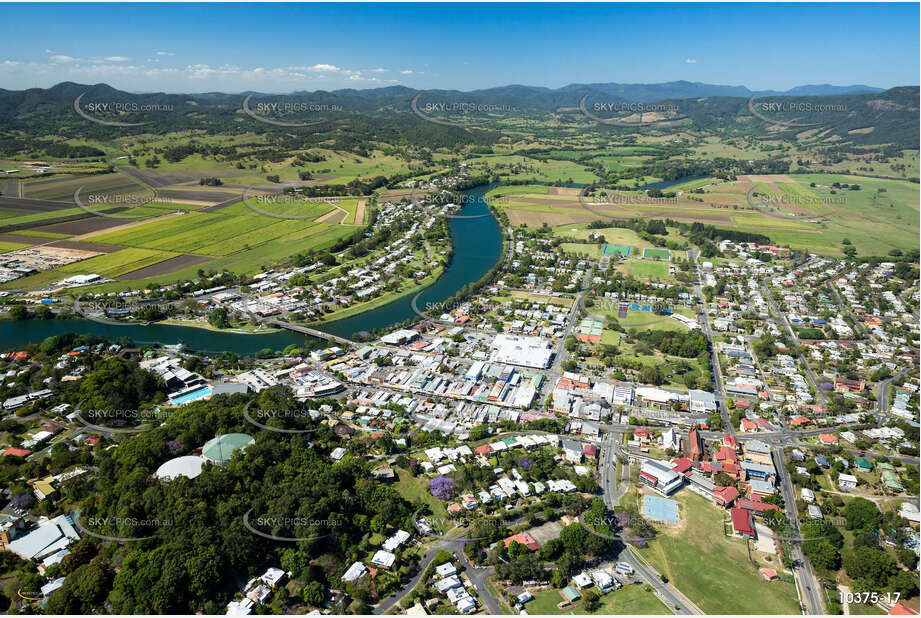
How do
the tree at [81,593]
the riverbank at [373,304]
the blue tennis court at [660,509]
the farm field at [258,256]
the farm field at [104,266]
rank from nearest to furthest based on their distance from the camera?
the tree at [81,593], the blue tennis court at [660,509], the riverbank at [373,304], the farm field at [104,266], the farm field at [258,256]

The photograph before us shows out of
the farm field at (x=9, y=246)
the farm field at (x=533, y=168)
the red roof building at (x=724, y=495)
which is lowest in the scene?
the red roof building at (x=724, y=495)

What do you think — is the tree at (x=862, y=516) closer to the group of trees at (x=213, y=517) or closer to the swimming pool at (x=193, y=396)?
the group of trees at (x=213, y=517)

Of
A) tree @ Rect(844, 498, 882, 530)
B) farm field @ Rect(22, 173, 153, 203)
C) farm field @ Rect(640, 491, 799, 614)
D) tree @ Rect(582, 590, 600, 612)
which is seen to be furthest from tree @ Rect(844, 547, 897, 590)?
farm field @ Rect(22, 173, 153, 203)

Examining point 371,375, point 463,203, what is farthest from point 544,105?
point 371,375

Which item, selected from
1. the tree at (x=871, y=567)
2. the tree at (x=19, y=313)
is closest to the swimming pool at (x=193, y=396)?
the tree at (x=19, y=313)

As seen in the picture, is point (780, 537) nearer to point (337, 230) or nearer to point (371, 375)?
point (371, 375)

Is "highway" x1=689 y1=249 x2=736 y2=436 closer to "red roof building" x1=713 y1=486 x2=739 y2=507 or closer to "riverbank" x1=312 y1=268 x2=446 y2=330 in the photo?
"red roof building" x1=713 y1=486 x2=739 y2=507

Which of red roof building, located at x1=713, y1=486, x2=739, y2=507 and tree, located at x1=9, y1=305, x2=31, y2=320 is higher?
tree, located at x1=9, y1=305, x2=31, y2=320
